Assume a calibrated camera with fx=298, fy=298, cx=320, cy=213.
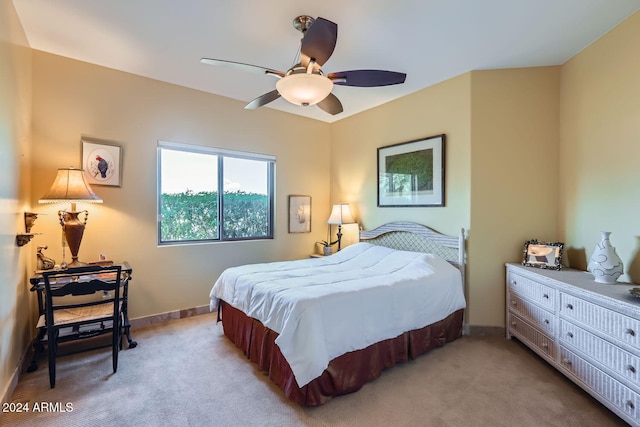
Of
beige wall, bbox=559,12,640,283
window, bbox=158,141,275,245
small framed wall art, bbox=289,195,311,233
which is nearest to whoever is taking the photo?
beige wall, bbox=559,12,640,283

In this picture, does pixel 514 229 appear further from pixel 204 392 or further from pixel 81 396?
pixel 81 396

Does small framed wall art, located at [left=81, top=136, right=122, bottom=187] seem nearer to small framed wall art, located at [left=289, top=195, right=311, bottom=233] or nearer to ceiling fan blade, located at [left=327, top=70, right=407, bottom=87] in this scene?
→ small framed wall art, located at [left=289, top=195, right=311, bottom=233]

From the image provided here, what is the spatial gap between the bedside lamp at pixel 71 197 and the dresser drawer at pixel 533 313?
4.17 metres

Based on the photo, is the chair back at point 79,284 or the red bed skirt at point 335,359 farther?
the chair back at point 79,284

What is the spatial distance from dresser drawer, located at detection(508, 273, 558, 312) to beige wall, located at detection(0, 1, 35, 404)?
404 cm

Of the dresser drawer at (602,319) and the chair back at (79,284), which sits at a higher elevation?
the chair back at (79,284)

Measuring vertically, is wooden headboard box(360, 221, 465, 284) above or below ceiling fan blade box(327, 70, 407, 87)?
below

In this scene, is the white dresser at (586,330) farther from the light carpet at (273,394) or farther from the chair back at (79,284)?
the chair back at (79,284)

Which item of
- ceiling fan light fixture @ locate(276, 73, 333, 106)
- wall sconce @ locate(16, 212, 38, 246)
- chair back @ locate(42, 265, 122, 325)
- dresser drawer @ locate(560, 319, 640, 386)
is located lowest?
dresser drawer @ locate(560, 319, 640, 386)

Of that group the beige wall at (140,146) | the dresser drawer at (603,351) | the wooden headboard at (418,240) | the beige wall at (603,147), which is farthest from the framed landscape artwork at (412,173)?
the dresser drawer at (603,351)

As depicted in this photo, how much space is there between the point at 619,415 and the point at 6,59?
184 inches

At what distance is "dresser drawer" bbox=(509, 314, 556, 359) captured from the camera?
249 centimetres

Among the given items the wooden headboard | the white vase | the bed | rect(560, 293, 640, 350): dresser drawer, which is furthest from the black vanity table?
the white vase

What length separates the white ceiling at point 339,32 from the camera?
2.22 metres
